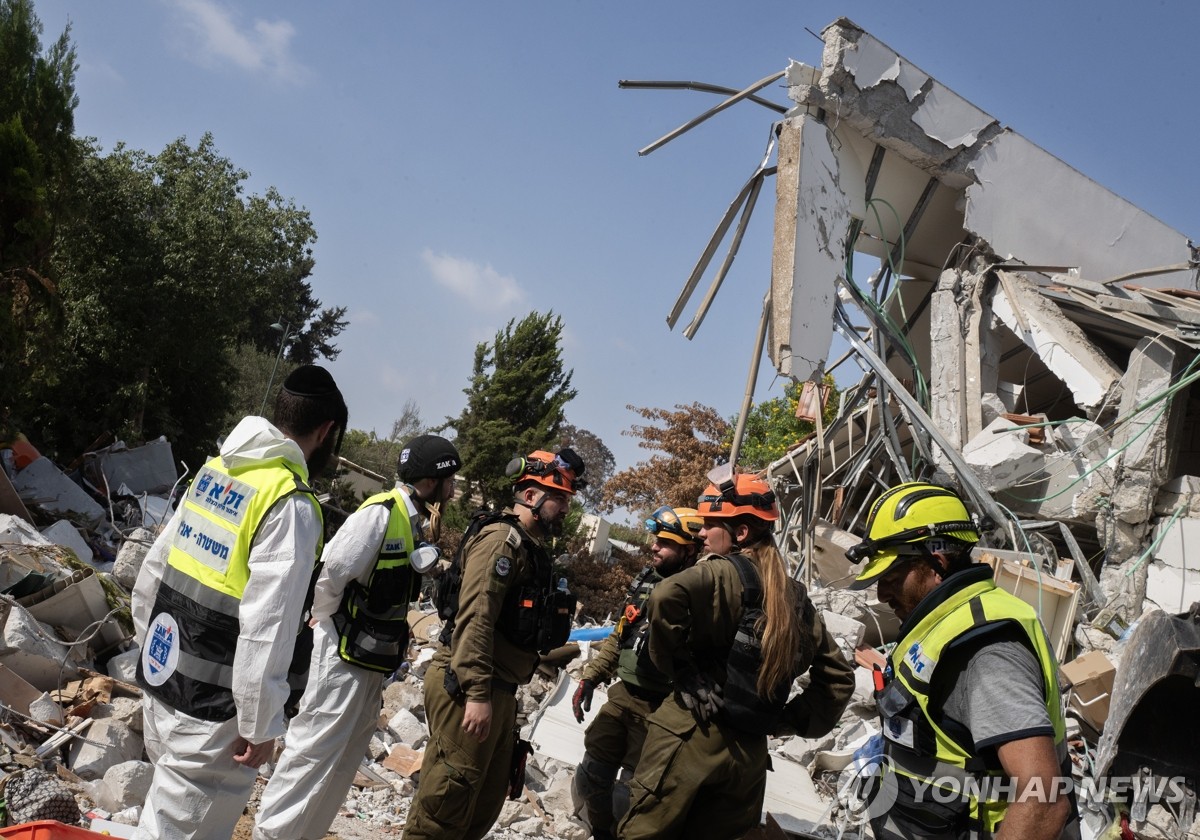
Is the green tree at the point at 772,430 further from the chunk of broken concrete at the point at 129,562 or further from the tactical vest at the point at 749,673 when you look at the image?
the tactical vest at the point at 749,673

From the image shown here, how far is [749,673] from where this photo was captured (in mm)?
3271

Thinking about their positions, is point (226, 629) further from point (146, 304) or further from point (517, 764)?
point (146, 304)

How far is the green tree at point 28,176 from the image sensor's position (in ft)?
32.2

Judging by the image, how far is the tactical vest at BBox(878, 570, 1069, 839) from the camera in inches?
82.0

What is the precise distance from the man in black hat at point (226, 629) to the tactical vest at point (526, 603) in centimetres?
132

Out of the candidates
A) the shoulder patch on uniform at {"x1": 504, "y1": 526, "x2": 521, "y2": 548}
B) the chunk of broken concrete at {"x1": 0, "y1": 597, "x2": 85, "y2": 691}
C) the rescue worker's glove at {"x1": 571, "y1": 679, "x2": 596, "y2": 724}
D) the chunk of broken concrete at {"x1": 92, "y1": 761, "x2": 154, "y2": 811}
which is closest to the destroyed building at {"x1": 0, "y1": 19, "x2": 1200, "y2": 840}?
the chunk of broken concrete at {"x1": 0, "y1": 597, "x2": 85, "y2": 691}

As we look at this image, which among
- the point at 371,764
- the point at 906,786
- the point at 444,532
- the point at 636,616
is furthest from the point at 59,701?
the point at 444,532

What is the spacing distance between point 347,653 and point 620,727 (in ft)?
5.78

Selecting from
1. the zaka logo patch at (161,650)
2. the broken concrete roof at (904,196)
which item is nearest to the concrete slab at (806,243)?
the broken concrete roof at (904,196)

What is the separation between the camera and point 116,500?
37.6ft

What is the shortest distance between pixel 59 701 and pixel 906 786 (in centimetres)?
490

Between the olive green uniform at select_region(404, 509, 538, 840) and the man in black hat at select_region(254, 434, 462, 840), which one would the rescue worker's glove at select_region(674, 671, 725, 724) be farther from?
the man in black hat at select_region(254, 434, 462, 840)

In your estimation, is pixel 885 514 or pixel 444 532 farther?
pixel 444 532

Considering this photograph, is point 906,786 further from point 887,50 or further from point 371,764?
point 887,50
